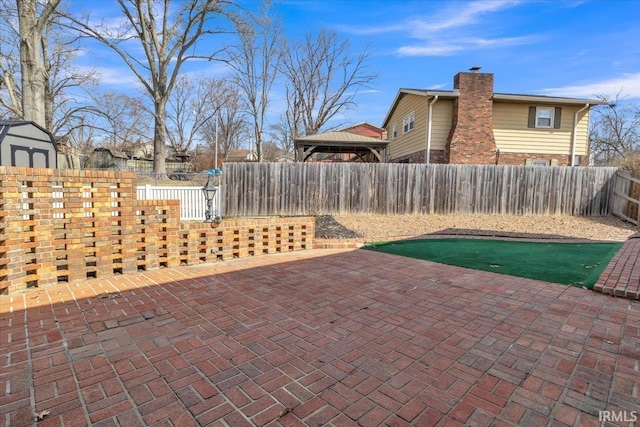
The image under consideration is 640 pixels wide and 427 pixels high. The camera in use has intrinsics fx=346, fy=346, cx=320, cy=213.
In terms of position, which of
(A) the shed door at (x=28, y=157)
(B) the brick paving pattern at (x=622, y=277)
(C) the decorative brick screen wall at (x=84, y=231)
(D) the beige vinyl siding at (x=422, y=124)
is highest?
(D) the beige vinyl siding at (x=422, y=124)

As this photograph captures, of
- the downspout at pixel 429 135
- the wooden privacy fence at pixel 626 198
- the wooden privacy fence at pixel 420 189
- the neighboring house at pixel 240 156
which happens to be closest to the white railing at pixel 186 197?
the wooden privacy fence at pixel 420 189

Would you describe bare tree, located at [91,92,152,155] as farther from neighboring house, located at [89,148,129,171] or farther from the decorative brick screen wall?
the decorative brick screen wall

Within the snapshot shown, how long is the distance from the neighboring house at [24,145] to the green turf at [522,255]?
828 cm

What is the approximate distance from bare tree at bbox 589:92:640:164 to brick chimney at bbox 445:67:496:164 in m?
19.7

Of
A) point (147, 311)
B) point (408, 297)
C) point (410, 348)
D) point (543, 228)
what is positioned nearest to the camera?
point (410, 348)

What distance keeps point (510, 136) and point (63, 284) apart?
16.3 meters

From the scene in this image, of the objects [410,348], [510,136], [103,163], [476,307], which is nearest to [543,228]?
[510,136]

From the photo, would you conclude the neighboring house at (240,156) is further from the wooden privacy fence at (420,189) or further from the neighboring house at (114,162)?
the wooden privacy fence at (420,189)

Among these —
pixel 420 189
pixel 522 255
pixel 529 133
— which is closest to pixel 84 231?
pixel 522 255

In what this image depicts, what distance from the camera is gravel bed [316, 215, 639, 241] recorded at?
8484 millimetres

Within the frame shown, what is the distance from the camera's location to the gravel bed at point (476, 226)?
8.48 meters

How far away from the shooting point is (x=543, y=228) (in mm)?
9711

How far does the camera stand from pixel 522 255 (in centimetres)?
596

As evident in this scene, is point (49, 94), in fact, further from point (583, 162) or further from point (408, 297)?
point (583, 162)
